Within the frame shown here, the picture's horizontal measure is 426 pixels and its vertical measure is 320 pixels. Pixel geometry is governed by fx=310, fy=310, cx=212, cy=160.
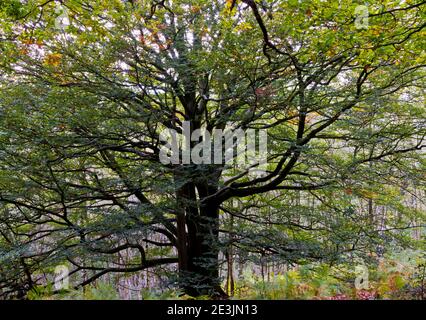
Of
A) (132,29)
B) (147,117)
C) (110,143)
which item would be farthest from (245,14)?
(110,143)

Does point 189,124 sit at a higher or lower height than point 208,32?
lower

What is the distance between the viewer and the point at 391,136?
194 inches

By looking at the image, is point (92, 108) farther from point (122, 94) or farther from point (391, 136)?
point (391, 136)

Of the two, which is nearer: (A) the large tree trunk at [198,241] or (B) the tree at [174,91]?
(B) the tree at [174,91]

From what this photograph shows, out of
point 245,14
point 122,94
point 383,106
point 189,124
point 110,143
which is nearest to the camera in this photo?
point 245,14

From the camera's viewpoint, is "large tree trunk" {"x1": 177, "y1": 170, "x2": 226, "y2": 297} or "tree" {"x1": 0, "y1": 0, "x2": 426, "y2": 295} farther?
"large tree trunk" {"x1": 177, "y1": 170, "x2": 226, "y2": 297}

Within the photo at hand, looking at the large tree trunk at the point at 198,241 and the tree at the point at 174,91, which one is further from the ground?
the tree at the point at 174,91

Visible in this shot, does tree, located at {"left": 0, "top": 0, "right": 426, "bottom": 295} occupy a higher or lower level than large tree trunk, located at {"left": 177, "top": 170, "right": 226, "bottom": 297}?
higher

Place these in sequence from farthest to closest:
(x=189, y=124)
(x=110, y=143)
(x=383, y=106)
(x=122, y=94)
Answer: (x=189, y=124), (x=110, y=143), (x=383, y=106), (x=122, y=94)

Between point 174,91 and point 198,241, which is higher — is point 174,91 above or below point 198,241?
above

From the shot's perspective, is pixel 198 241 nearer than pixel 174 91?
No

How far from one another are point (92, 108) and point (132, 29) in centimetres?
134
